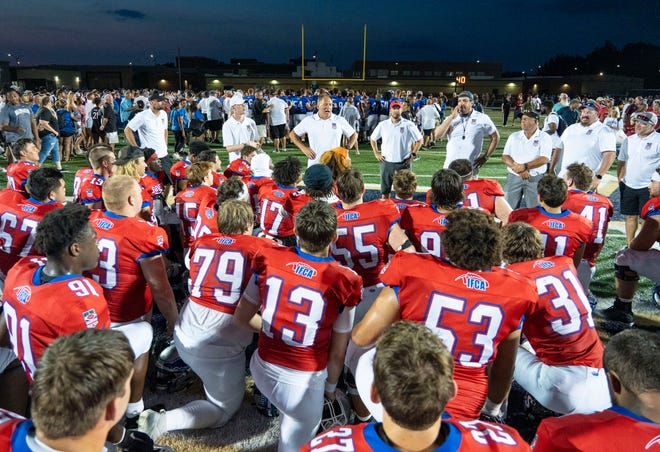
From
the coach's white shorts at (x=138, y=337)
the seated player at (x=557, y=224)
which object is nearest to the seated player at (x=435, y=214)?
the seated player at (x=557, y=224)

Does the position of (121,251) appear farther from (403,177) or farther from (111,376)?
(403,177)

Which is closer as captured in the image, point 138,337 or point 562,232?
point 138,337

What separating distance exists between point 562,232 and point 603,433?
265 centimetres

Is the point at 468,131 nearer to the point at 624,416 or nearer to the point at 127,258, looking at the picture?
the point at 127,258

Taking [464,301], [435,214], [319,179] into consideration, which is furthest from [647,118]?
[464,301]

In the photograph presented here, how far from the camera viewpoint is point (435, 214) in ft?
13.6

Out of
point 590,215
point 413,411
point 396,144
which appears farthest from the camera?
point 396,144

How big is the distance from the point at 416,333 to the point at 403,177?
329 centimetres

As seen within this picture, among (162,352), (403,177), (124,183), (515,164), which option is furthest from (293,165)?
(515,164)

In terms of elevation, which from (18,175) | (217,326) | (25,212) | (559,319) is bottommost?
(217,326)

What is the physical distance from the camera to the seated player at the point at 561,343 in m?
3.03

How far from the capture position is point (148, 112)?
27.2ft

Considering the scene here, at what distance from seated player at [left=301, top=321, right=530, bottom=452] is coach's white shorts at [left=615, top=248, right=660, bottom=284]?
3.88 metres

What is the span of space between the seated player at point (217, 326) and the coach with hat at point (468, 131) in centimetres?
486
